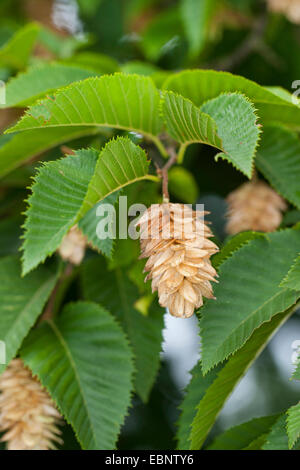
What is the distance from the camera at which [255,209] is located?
1020mm

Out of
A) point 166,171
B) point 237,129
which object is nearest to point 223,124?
point 237,129

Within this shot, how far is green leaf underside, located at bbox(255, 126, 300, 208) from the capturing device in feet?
2.97

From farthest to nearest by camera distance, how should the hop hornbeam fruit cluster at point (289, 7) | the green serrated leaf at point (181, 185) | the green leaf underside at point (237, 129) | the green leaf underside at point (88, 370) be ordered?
the hop hornbeam fruit cluster at point (289, 7), the green serrated leaf at point (181, 185), the green leaf underside at point (88, 370), the green leaf underside at point (237, 129)

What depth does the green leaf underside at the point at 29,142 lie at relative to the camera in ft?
2.97

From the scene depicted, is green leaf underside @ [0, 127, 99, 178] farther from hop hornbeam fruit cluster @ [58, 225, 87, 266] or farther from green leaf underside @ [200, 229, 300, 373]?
green leaf underside @ [200, 229, 300, 373]

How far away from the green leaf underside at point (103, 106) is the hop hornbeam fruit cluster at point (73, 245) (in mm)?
213

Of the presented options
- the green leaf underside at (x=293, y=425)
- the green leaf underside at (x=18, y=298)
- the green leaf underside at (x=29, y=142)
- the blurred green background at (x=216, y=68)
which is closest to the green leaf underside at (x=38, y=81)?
the green leaf underside at (x=29, y=142)

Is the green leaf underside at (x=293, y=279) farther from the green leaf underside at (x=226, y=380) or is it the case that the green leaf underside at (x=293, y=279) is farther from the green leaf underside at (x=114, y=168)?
the green leaf underside at (x=114, y=168)

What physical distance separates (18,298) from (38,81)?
1.19ft

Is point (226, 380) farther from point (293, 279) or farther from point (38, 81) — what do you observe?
point (38, 81)

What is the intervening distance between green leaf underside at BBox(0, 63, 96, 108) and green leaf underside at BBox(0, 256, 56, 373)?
0.93ft

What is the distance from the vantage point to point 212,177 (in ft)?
4.76

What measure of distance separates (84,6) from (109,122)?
3.22 ft

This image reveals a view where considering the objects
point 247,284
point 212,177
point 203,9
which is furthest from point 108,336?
point 203,9
